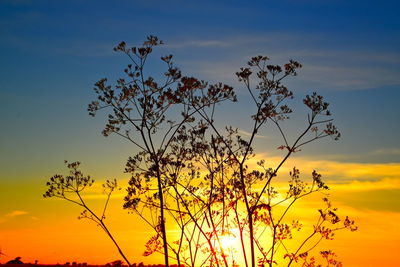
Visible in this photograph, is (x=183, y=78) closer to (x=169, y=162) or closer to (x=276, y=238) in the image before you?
(x=169, y=162)

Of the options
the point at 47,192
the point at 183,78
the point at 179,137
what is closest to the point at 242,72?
the point at 183,78

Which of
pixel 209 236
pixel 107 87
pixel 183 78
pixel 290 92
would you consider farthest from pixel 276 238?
pixel 107 87

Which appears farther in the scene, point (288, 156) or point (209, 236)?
point (209, 236)

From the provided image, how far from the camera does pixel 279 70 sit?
20984 mm

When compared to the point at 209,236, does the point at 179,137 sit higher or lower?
higher

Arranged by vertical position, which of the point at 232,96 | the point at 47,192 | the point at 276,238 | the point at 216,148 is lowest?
the point at 276,238

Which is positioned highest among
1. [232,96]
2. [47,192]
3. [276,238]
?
[232,96]

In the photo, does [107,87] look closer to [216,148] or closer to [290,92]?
[216,148]

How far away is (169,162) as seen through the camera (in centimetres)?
2222

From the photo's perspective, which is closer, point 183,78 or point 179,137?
point 183,78

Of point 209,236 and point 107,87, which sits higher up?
point 107,87

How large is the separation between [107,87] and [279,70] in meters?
6.77

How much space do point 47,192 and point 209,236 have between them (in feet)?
23.0

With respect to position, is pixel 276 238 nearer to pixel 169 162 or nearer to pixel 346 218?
pixel 346 218
